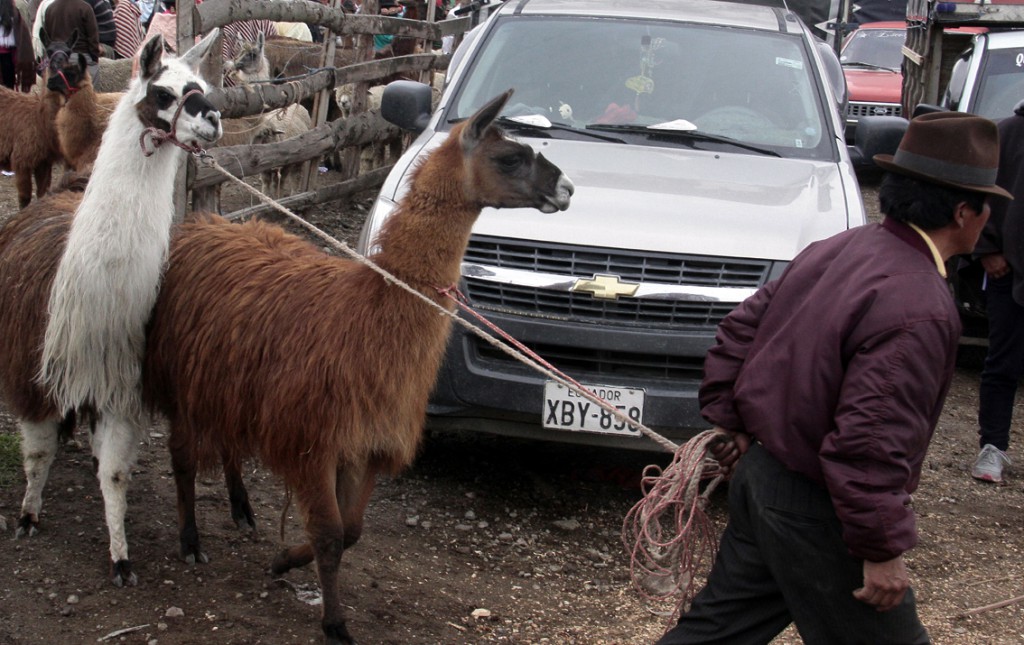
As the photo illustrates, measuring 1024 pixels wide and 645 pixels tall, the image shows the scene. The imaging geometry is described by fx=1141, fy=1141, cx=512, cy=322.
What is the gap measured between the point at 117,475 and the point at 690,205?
9.21ft

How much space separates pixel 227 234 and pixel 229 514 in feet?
4.34

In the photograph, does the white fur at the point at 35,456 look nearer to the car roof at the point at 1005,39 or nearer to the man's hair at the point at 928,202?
the man's hair at the point at 928,202

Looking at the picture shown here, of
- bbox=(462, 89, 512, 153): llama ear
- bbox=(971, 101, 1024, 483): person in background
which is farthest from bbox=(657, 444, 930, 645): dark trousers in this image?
bbox=(971, 101, 1024, 483): person in background

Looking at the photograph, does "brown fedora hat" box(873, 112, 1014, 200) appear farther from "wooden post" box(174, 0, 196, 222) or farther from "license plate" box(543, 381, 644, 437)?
"wooden post" box(174, 0, 196, 222)

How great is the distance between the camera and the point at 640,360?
5.14 metres

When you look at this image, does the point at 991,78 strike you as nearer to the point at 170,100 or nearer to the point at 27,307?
the point at 170,100

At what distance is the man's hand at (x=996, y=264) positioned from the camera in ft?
19.8

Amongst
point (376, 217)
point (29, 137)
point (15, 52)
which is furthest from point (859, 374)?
point (15, 52)

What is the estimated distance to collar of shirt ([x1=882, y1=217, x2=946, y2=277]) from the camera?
2.77 meters

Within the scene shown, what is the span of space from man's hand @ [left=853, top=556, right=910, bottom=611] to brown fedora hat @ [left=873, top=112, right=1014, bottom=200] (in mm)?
916

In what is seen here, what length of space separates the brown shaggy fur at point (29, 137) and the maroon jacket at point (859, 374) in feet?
27.2

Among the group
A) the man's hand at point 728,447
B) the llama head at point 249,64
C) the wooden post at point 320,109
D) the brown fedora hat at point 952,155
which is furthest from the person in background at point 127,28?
the brown fedora hat at point 952,155

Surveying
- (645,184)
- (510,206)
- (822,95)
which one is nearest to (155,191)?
(510,206)

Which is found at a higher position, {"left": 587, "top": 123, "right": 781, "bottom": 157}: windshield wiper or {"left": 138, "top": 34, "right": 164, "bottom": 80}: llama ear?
{"left": 138, "top": 34, "right": 164, "bottom": 80}: llama ear
